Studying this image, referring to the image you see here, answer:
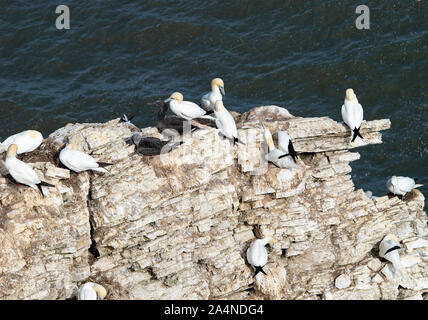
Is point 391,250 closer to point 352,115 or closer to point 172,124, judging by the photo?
point 352,115

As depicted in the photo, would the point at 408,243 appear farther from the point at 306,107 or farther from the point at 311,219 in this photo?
the point at 306,107

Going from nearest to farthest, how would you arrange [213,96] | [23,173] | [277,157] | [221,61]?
1. [23,173]
2. [277,157]
3. [213,96]
4. [221,61]

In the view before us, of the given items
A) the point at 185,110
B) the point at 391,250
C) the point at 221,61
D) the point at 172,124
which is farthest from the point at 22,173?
the point at 221,61

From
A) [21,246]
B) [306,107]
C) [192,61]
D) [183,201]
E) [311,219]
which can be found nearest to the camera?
[21,246]

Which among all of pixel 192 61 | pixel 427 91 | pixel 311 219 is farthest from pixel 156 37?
pixel 311 219

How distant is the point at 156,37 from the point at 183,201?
18474mm

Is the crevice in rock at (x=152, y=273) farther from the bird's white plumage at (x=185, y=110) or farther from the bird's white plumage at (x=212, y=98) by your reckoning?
the bird's white plumage at (x=212, y=98)

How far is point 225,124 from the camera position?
1975 centimetres

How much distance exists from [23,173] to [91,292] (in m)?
3.24

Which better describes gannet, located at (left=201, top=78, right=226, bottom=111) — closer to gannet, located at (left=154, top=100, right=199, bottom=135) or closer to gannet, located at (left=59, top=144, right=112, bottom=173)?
gannet, located at (left=154, top=100, right=199, bottom=135)

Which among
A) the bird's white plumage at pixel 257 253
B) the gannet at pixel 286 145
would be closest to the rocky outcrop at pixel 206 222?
the bird's white plumage at pixel 257 253

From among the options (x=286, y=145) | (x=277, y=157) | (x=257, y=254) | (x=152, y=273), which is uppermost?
(x=286, y=145)

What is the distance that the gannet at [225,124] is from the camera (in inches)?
777

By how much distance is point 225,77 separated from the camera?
3422 centimetres
